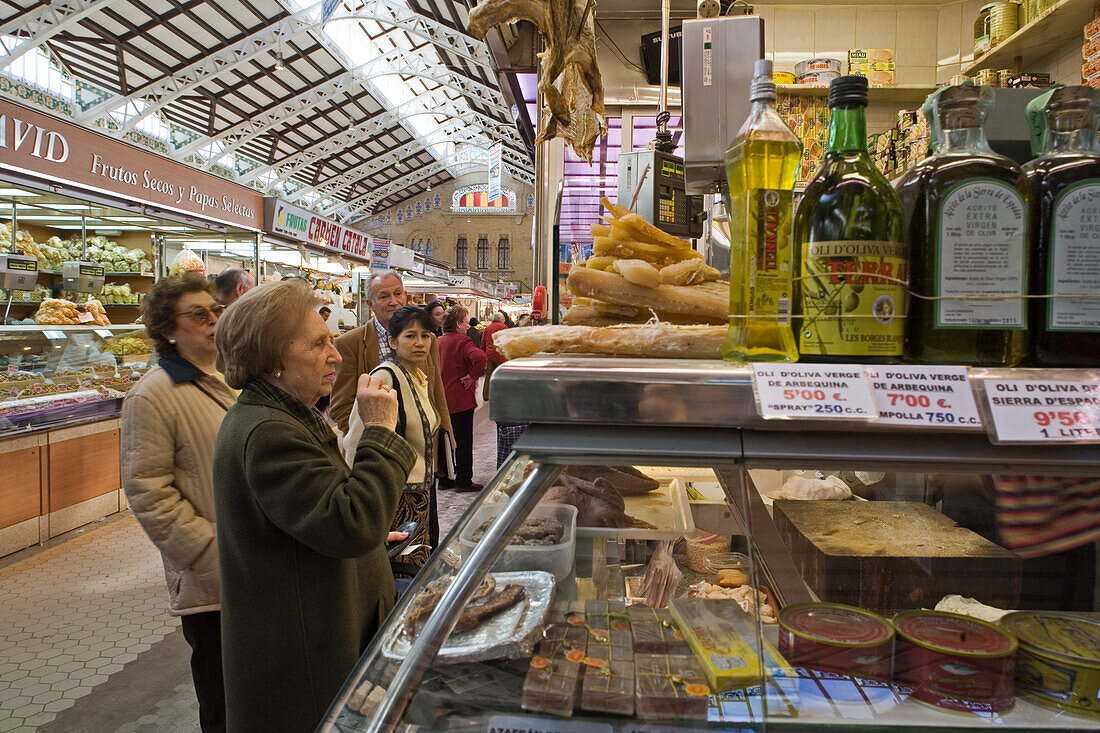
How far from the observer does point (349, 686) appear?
1017 mm

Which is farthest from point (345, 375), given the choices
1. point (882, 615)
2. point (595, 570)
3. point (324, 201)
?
point (324, 201)

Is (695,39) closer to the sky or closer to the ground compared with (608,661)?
closer to the sky

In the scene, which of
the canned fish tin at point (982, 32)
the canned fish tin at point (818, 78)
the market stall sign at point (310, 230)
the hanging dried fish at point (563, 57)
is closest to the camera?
the hanging dried fish at point (563, 57)

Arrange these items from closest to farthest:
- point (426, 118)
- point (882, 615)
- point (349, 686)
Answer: point (349, 686), point (882, 615), point (426, 118)

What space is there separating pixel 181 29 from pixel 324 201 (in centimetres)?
1847

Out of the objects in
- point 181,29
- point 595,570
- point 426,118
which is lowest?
point 595,570

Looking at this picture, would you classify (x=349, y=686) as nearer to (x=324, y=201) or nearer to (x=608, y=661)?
(x=608, y=661)

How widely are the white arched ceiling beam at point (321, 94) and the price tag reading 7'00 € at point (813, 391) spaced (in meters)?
19.6

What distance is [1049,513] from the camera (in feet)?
3.84

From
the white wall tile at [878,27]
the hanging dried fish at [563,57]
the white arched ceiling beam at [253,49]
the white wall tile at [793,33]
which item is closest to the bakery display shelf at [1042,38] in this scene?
the white wall tile at [878,27]

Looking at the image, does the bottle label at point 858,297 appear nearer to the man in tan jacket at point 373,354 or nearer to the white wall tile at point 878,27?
the man in tan jacket at point 373,354

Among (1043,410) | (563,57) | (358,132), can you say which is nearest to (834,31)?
(563,57)

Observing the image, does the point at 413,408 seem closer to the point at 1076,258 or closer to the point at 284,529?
the point at 284,529

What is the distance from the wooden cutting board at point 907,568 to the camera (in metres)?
1.22
